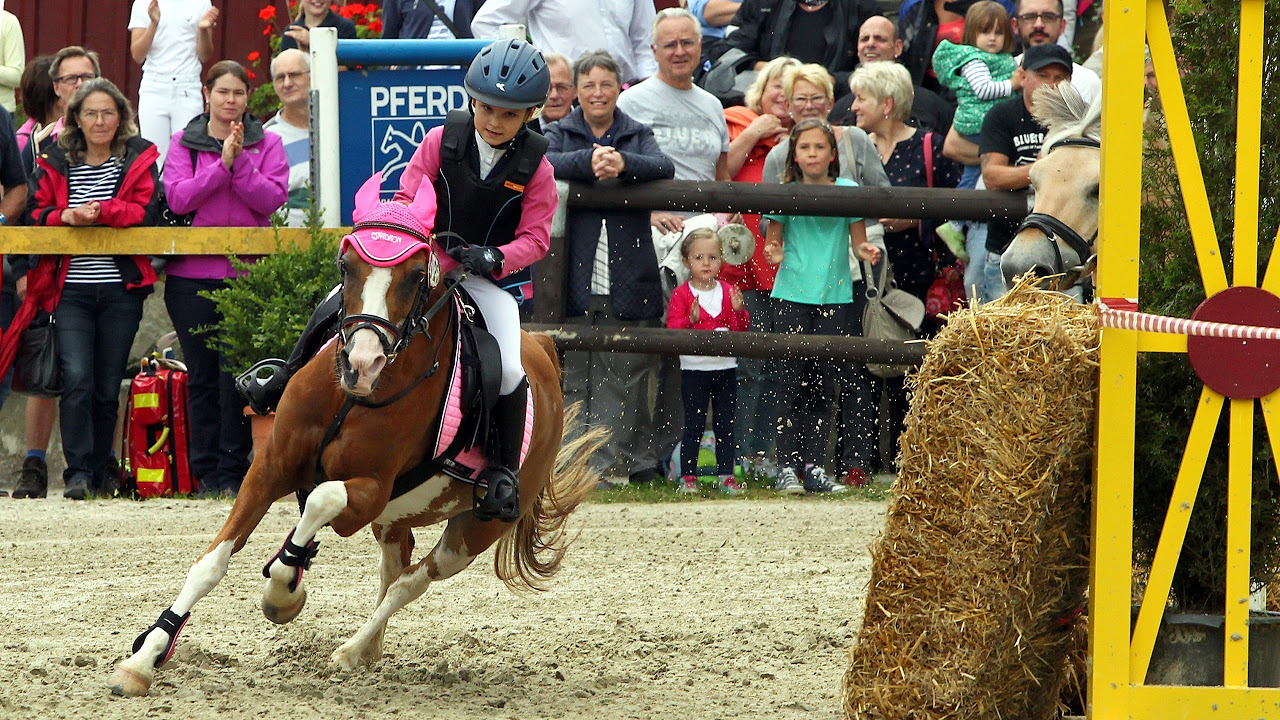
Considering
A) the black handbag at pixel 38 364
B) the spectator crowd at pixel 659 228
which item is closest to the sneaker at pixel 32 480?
the spectator crowd at pixel 659 228

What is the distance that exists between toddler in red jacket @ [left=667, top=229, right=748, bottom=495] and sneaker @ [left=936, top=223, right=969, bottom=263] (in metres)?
1.42

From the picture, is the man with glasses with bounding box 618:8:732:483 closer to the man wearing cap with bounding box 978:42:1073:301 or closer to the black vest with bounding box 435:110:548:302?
the man wearing cap with bounding box 978:42:1073:301

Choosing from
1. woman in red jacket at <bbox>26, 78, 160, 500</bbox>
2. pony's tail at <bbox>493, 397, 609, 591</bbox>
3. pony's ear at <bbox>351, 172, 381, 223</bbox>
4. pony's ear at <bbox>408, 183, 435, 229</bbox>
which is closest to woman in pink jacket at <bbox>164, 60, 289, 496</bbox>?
woman in red jacket at <bbox>26, 78, 160, 500</bbox>

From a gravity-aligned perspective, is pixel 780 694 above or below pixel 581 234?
below

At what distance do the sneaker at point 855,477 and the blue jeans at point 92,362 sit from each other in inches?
184

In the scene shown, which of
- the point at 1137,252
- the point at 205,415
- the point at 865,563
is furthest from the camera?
the point at 205,415

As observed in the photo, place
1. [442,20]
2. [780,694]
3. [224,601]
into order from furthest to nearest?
1. [442,20]
2. [224,601]
3. [780,694]

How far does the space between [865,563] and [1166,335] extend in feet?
12.5

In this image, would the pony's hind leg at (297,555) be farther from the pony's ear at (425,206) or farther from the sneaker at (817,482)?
the sneaker at (817,482)

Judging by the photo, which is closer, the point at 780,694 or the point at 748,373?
the point at 780,694

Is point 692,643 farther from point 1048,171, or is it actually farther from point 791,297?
point 791,297

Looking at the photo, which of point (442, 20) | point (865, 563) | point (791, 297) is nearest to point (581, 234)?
point (791, 297)

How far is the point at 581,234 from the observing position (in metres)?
10.2

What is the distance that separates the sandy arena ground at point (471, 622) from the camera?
531 centimetres
